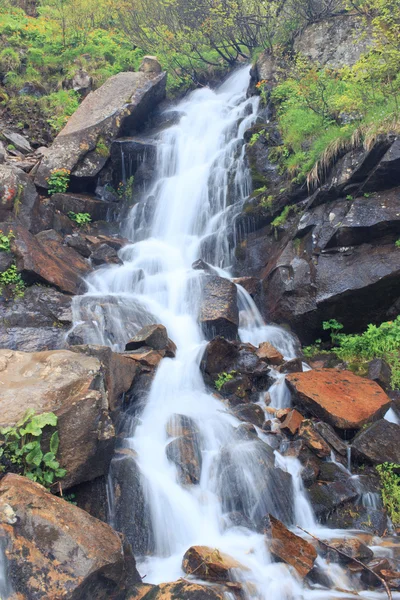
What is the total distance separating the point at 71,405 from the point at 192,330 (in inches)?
184

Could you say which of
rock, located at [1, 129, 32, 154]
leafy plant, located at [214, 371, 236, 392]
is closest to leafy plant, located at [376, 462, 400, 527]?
leafy plant, located at [214, 371, 236, 392]

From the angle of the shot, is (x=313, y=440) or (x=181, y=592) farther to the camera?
(x=313, y=440)

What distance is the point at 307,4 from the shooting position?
602 inches

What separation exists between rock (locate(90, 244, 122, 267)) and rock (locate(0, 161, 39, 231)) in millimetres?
1598

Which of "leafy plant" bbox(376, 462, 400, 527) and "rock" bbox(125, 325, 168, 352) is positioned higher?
"rock" bbox(125, 325, 168, 352)

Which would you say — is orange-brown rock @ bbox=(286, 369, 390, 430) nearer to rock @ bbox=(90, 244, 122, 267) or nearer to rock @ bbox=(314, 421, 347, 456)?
rock @ bbox=(314, 421, 347, 456)

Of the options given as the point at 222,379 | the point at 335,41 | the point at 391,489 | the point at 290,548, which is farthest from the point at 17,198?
the point at 335,41

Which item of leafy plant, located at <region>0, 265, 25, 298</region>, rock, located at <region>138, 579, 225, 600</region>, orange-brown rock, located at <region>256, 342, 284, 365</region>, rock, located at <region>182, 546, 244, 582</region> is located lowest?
rock, located at <region>182, 546, 244, 582</region>

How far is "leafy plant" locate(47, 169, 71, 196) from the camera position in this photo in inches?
476

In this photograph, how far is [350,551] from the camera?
449cm

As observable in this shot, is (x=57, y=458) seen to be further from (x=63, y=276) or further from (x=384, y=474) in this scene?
(x=63, y=276)

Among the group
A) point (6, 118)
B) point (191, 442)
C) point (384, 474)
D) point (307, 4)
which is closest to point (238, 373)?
point (191, 442)

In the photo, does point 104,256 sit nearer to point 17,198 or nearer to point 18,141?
point 17,198

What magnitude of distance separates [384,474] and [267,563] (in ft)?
7.30
